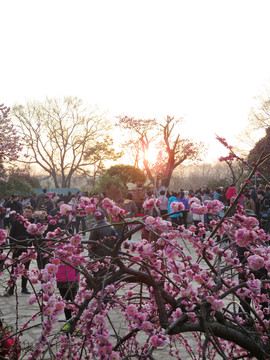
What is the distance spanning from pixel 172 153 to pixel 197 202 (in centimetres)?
2621

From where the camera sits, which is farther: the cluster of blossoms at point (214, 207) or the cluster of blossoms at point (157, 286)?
the cluster of blossoms at point (214, 207)


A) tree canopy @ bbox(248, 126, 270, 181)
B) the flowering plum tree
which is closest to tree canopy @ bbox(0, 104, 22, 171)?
the flowering plum tree

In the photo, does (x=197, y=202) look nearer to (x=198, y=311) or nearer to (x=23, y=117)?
(x=198, y=311)

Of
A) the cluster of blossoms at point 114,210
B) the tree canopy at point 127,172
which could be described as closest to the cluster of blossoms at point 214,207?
the cluster of blossoms at point 114,210

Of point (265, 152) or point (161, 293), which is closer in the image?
point (161, 293)

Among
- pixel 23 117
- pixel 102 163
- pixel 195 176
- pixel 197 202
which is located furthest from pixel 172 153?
pixel 195 176

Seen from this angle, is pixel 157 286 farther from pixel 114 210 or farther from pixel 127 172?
pixel 127 172

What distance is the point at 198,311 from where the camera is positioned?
2238mm

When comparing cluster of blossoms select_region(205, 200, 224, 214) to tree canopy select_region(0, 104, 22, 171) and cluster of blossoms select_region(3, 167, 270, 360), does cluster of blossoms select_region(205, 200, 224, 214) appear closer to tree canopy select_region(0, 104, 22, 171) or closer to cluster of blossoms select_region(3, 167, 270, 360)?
cluster of blossoms select_region(3, 167, 270, 360)

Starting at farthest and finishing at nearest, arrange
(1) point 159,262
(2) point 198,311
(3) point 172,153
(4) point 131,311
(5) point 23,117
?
(5) point 23,117 → (3) point 172,153 → (1) point 159,262 → (4) point 131,311 → (2) point 198,311

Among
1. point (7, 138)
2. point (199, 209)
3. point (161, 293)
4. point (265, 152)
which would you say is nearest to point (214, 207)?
point (199, 209)

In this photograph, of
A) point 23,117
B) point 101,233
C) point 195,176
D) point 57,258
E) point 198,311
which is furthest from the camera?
point 195,176

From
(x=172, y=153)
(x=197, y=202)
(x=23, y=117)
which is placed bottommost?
(x=197, y=202)

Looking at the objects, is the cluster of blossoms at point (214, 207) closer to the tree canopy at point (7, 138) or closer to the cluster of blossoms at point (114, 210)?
the cluster of blossoms at point (114, 210)
